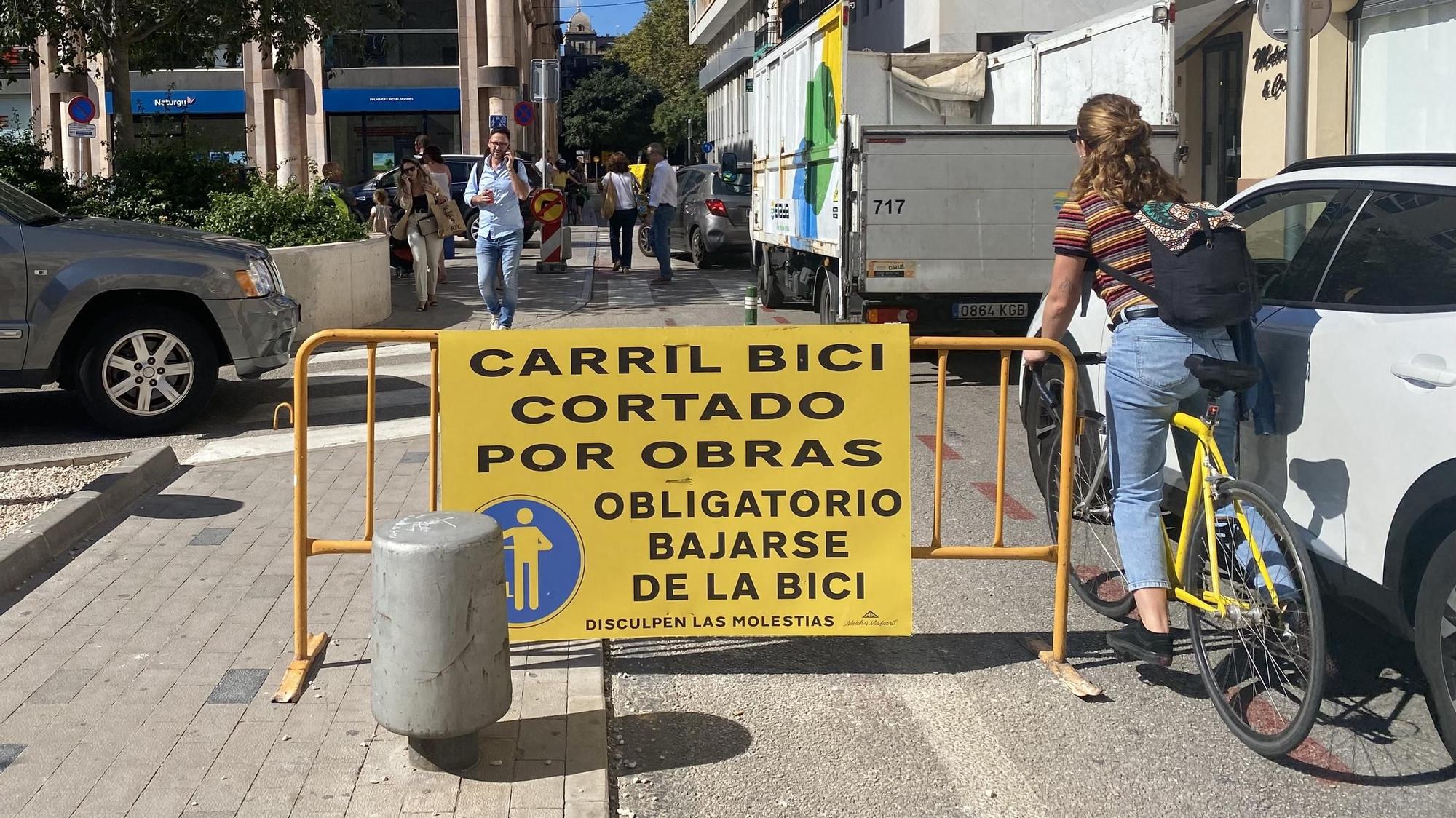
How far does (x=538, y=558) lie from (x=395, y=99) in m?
42.6

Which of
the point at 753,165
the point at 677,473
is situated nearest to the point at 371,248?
the point at 753,165

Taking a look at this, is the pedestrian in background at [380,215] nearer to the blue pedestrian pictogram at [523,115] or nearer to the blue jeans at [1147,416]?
the blue pedestrian pictogram at [523,115]

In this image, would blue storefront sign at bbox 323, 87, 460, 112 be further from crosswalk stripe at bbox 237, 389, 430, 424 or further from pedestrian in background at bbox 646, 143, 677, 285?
crosswalk stripe at bbox 237, 389, 430, 424

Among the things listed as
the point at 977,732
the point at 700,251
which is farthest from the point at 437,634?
the point at 700,251

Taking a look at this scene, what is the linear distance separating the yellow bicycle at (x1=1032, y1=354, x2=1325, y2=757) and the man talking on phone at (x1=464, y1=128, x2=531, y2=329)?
8.15 metres

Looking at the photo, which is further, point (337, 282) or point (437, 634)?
point (337, 282)

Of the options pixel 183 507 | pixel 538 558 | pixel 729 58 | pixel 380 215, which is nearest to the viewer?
pixel 538 558

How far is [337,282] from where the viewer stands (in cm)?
1370

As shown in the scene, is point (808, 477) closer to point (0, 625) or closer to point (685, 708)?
point (685, 708)

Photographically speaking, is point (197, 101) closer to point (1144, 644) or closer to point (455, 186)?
point (455, 186)

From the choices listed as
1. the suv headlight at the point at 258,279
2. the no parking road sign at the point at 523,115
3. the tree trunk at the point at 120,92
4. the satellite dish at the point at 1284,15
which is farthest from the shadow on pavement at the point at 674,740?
the no parking road sign at the point at 523,115

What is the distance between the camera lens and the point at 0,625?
17.4ft

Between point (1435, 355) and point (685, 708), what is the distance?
2.39m

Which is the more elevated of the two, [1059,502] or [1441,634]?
[1059,502]
